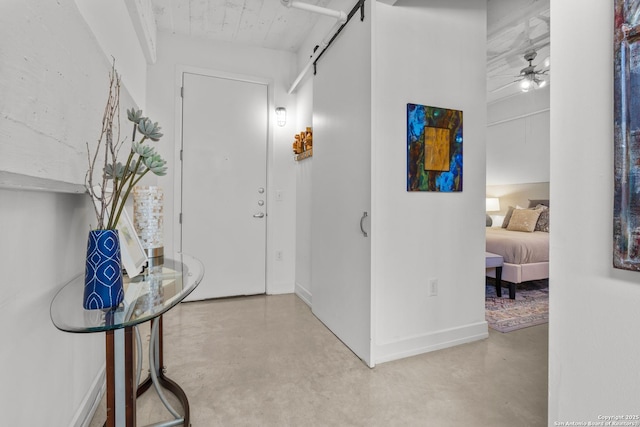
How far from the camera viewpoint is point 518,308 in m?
2.94

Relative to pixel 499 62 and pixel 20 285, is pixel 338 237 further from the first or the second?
pixel 499 62

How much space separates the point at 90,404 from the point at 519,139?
19.5 feet

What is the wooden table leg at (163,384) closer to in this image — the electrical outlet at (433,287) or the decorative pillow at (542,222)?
the electrical outlet at (433,287)

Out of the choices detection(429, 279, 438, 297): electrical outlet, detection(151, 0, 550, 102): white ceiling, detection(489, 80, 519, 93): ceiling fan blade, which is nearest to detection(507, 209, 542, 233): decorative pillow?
detection(489, 80, 519, 93): ceiling fan blade

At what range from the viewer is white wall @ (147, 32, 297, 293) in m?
3.03

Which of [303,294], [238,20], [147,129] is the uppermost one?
[238,20]

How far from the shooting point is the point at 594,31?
76cm

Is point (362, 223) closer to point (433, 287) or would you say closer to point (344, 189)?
point (344, 189)

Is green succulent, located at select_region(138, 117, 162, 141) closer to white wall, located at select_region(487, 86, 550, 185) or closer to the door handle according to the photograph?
the door handle

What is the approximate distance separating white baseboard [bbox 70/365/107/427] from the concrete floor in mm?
44

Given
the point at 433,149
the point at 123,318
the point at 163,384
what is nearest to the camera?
the point at 123,318

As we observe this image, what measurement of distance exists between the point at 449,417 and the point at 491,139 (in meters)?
5.25

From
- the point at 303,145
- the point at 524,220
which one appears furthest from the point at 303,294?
the point at 524,220

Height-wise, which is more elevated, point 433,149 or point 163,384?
point 433,149
